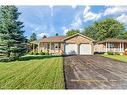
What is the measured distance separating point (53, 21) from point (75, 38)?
28.0 ft

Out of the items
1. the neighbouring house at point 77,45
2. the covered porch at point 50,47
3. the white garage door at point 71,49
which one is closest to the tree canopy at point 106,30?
the neighbouring house at point 77,45

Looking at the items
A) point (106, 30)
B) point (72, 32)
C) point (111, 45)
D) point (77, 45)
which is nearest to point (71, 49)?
point (77, 45)

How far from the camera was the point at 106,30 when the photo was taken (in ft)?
103

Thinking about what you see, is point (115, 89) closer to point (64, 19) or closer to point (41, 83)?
point (41, 83)

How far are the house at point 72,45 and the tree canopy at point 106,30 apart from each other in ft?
4.67

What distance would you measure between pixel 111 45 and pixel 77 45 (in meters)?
7.12

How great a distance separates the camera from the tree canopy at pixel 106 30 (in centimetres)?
2767

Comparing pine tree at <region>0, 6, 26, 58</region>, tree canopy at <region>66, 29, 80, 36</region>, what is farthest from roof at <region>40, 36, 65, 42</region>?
pine tree at <region>0, 6, 26, 58</region>

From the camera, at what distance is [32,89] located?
727 cm

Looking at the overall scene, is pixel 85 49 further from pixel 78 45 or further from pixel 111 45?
pixel 111 45

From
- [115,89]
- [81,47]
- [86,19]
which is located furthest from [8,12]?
[115,89]

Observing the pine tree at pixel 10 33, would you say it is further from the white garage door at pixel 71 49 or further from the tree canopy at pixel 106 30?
the tree canopy at pixel 106 30

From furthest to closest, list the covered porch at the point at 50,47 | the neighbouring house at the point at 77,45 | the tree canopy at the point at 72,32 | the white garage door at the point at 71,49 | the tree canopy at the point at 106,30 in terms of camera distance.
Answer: the tree canopy at the point at 106,30 → the covered porch at the point at 50,47 → the neighbouring house at the point at 77,45 → the white garage door at the point at 71,49 → the tree canopy at the point at 72,32
